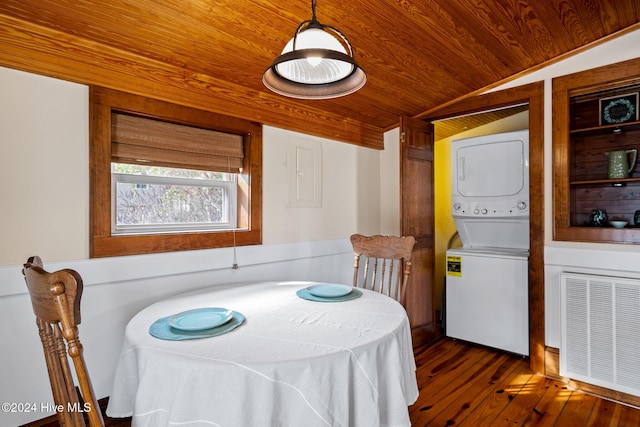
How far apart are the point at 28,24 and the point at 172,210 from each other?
1091mm

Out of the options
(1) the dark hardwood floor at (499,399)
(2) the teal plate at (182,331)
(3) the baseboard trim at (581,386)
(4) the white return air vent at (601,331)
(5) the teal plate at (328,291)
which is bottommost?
(1) the dark hardwood floor at (499,399)

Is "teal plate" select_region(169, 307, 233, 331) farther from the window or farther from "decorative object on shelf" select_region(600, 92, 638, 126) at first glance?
"decorative object on shelf" select_region(600, 92, 638, 126)

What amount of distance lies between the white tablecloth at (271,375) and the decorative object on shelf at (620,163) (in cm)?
208

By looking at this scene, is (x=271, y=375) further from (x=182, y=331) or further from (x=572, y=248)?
(x=572, y=248)

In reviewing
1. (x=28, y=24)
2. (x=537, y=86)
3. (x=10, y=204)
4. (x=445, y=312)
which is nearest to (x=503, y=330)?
(x=445, y=312)

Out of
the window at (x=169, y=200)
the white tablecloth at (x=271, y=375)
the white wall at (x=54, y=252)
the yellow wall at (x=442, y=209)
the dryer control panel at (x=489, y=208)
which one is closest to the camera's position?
the white tablecloth at (x=271, y=375)

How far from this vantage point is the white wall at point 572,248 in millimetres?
2162

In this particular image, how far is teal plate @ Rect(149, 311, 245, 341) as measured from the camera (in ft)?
3.68

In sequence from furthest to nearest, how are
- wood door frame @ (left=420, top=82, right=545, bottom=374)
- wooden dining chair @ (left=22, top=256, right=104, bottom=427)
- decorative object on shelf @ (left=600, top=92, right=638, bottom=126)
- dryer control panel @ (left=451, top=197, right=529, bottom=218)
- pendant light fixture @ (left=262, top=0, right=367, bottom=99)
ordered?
1. dryer control panel @ (left=451, top=197, right=529, bottom=218)
2. wood door frame @ (left=420, top=82, right=545, bottom=374)
3. decorative object on shelf @ (left=600, top=92, right=638, bottom=126)
4. pendant light fixture @ (left=262, top=0, right=367, bottom=99)
5. wooden dining chair @ (left=22, top=256, right=104, bottom=427)

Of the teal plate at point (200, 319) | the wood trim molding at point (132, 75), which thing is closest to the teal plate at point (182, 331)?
the teal plate at point (200, 319)

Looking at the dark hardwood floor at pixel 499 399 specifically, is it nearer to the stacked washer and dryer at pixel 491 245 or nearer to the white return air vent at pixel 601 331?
the white return air vent at pixel 601 331

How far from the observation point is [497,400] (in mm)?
2170

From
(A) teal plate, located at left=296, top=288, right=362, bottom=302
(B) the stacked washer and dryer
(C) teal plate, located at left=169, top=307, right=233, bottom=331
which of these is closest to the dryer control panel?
(B) the stacked washer and dryer

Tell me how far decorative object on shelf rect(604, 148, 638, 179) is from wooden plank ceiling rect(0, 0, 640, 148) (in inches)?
31.2
